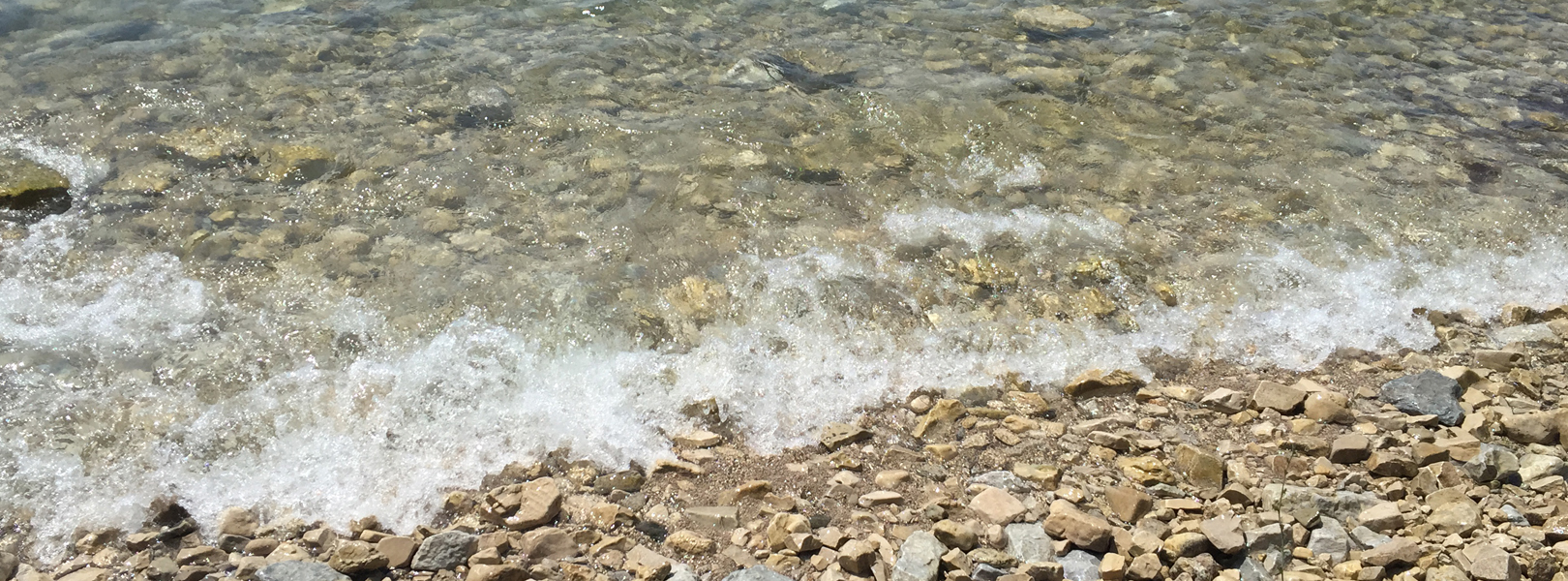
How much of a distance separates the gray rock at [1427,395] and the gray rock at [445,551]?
9.96 feet

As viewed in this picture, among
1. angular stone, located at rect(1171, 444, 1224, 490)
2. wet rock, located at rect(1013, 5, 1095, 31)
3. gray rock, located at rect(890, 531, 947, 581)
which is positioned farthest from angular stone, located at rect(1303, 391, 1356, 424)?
wet rock, located at rect(1013, 5, 1095, 31)

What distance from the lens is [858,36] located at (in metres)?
6.25

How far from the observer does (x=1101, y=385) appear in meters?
3.53

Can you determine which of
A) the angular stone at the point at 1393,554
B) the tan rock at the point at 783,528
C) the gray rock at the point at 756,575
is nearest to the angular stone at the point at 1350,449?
the angular stone at the point at 1393,554

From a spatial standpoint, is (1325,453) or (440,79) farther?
(440,79)

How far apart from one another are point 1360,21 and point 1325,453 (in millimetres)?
4829

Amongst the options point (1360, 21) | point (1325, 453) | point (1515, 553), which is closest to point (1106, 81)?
point (1360, 21)

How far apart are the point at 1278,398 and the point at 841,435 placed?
4.96ft

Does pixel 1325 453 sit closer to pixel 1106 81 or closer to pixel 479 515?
pixel 479 515

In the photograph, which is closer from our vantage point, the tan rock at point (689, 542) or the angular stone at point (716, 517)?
the tan rock at point (689, 542)

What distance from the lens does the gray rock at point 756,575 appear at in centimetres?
254

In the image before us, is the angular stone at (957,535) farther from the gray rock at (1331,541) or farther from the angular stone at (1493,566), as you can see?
the angular stone at (1493,566)

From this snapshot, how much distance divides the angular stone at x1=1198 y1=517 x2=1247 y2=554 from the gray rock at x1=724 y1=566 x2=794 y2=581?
113cm

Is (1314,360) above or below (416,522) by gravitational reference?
below
